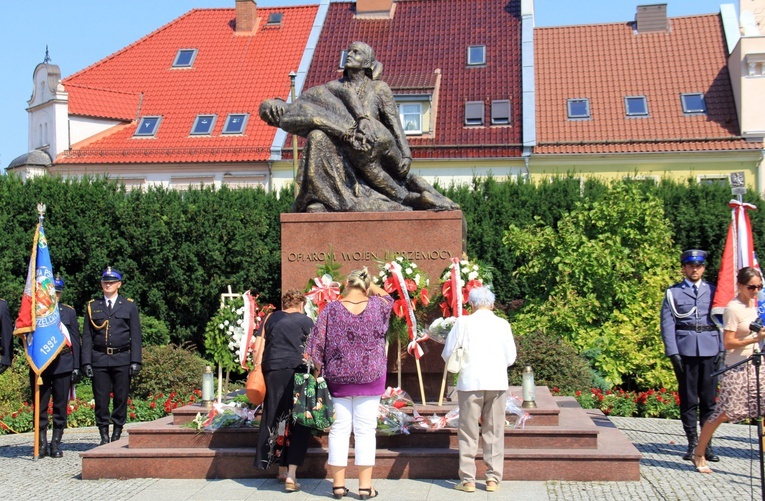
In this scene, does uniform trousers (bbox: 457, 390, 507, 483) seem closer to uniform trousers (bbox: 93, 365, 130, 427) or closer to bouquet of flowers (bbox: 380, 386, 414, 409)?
bouquet of flowers (bbox: 380, 386, 414, 409)

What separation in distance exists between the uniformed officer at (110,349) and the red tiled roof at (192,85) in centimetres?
1734

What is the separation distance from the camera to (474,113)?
27859 mm

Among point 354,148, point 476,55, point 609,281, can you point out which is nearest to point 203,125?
point 476,55

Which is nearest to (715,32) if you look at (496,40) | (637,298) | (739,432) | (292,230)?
(496,40)

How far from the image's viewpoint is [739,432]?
39.4 ft

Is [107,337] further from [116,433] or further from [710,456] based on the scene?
[710,456]

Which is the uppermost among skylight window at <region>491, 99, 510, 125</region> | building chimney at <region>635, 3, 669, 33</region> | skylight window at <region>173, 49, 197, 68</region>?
building chimney at <region>635, 3, 669, 33</region>

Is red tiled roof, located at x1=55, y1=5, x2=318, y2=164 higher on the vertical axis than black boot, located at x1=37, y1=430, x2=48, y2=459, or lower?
higher

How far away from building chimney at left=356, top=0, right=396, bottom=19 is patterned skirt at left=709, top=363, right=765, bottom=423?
81.5 ft

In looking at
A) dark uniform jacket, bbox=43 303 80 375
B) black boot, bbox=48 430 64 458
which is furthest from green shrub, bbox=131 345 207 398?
black boot, bbox=48 430 64 458

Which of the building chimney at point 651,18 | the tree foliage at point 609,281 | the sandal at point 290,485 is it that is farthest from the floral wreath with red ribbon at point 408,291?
the building chimney at point 651,18

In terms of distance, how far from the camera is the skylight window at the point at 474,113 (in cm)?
2770

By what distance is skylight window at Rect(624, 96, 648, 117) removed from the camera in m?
27.7

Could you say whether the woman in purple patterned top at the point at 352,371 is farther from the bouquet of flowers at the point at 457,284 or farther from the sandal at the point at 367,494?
the bouquet of flowers at the point at 457,284
